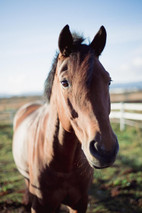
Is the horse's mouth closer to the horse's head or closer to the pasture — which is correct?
the horse's head

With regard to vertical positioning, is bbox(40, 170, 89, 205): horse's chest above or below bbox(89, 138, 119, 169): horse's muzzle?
below

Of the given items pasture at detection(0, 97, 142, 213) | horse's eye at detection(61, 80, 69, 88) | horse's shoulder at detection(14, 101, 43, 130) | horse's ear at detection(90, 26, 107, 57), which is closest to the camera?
horse's eye at detection(61, 80, 69, 88)

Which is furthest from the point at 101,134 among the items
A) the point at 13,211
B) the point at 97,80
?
the point at 13,211

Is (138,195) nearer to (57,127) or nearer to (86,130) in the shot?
(57,127)

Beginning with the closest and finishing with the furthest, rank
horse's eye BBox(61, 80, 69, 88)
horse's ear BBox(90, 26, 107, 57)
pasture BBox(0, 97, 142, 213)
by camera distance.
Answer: horse's eye BBox(61, 80, 69, 88)
horse's ear BBox(90, 26, 107, 57)
pasture BBox(0, 97, 142, 213)

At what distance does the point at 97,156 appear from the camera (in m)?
1.28

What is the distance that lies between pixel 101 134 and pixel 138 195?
3.25 metres

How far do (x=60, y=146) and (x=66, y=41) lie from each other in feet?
3.81

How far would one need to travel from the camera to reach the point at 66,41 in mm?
1769

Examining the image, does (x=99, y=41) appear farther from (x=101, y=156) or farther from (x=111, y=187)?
(x=111, y=187)

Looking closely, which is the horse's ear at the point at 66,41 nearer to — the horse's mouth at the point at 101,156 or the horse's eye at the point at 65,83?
the horse's eye at the point at 65,83

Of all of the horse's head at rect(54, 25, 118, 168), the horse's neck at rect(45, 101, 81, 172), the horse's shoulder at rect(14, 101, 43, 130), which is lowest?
the horse's shoulder at rect(14, 101, 43, 130)

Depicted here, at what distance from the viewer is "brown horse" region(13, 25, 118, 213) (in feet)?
4.47

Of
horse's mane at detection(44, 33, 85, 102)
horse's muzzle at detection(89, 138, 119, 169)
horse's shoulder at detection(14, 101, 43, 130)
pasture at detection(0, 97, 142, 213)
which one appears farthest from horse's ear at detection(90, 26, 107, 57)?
pasture at detection(0, 97, 142, 213)
